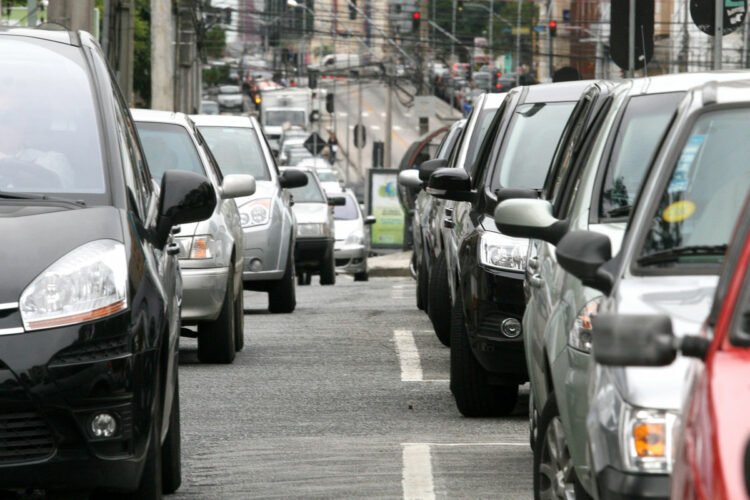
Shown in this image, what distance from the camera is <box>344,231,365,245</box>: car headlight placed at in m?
32.7

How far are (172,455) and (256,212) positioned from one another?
8385 millimetres

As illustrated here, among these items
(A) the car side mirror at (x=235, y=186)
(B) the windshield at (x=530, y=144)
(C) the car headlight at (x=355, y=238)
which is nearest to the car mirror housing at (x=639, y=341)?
(B) the windshield at (x=530, y=144)

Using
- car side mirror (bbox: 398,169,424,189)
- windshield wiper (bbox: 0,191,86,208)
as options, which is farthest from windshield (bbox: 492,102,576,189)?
car side mirror (bbox: 398,169,424,189)

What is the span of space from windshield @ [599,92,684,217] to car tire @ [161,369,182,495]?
176cm

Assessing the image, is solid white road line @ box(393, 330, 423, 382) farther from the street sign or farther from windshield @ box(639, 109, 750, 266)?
the street sign

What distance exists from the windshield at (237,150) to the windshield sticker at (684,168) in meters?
10.2

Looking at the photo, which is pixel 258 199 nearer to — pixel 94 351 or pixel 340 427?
pixel 340 427

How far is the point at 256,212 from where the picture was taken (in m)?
14.8

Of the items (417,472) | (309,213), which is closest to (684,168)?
(417,472)

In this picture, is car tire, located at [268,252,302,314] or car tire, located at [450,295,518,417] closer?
car tire, located at [450,295,518,417]

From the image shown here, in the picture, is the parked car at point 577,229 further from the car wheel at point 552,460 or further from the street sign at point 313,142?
the street sign at point 313,142

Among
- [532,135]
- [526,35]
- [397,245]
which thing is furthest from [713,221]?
[526,35]

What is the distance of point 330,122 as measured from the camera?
11188 cm

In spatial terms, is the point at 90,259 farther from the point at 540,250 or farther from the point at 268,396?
the point at 268,396
